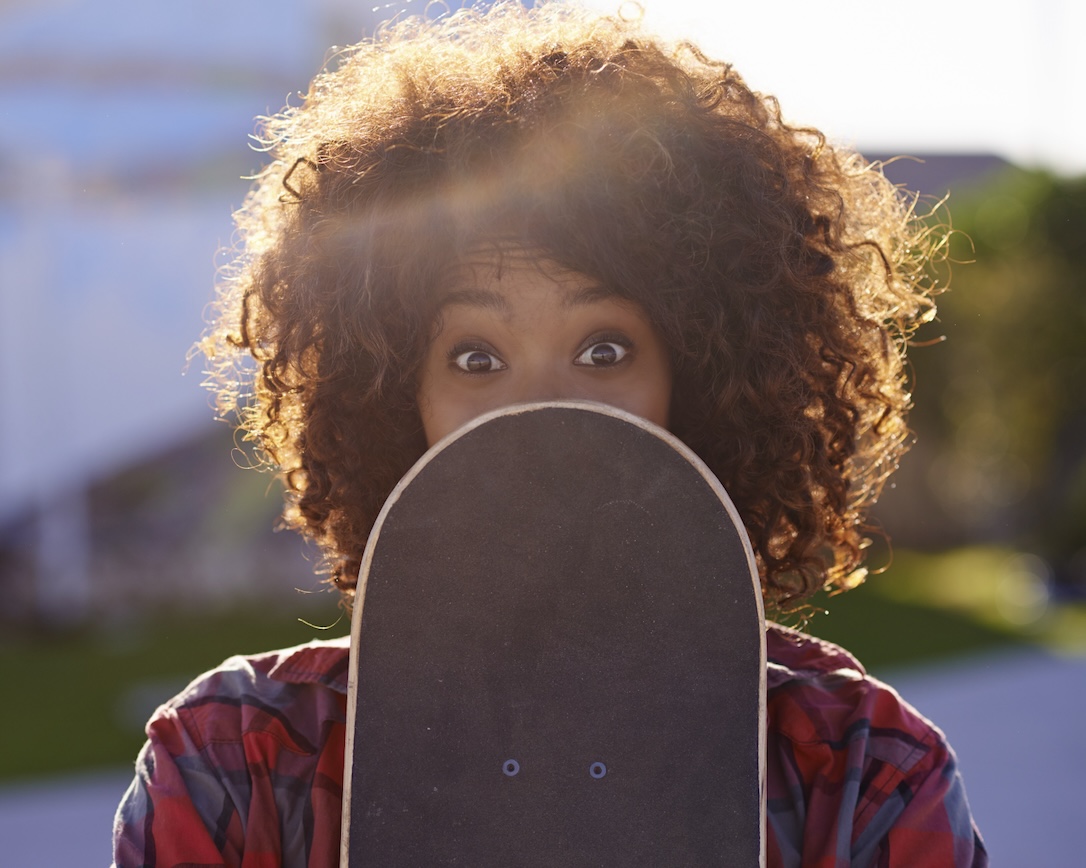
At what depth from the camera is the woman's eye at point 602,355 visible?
1.42 m

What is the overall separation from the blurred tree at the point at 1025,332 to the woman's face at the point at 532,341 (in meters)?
10.2

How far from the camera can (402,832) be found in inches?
48.3

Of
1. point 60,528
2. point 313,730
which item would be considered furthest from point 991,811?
point 60,528

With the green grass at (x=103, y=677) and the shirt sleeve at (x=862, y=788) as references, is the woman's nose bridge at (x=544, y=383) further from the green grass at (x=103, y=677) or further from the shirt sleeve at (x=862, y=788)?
the green grass at (x=103, y=677)

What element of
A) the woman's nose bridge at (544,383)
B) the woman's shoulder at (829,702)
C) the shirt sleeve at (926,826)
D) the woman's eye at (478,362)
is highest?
the woman's eye at (478,362)

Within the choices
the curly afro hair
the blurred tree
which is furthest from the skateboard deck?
the blurred tree

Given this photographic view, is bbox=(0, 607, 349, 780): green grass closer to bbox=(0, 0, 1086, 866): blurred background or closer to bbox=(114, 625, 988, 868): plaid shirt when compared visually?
bbox=(0, 0, 1086, 866): blurred background

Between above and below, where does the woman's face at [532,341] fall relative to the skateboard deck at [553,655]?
above

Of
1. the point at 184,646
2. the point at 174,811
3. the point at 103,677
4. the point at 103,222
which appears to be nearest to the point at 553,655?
the point at 174,811

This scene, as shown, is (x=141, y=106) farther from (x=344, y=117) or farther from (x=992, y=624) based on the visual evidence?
(x=344, y=117)

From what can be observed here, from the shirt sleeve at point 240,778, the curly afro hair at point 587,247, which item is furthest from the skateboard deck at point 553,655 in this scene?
the curly afro hair at point 587,247

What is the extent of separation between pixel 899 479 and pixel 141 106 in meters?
9.96

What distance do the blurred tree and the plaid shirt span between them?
10133 mm

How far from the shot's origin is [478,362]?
4.72ft
